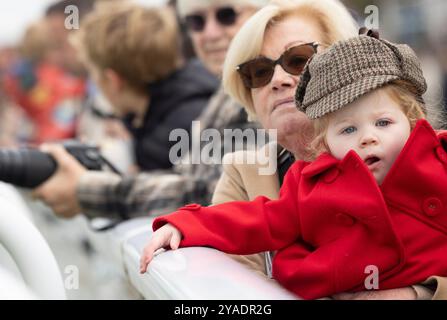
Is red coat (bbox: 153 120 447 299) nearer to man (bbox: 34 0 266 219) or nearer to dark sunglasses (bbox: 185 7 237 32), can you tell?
man (bbox: 34 0 266 219)

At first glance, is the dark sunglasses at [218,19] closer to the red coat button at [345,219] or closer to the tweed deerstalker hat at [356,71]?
the tweed deerstalker hat at [356,71]

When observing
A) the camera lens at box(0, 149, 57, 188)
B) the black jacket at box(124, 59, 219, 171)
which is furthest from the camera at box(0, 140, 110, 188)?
the black jacket at box(124, 59, 219, 171)

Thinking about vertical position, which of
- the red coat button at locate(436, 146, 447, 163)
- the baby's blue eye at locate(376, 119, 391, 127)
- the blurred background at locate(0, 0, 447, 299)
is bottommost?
the blurred background at locate(0, 0, 447, 299)

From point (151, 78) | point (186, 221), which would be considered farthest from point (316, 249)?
point (151, 78)

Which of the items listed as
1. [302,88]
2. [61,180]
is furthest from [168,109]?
[302,88]

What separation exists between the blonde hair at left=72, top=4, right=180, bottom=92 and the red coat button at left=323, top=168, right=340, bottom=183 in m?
1.99

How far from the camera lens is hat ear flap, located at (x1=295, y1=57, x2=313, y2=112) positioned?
153 centimetres

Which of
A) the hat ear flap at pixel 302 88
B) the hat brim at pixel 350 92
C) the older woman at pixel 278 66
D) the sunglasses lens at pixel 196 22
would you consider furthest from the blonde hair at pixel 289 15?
the sunglasses lens at pixel 196 22

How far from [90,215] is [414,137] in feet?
5.77

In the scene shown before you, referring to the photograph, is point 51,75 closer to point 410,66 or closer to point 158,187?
point 158,187

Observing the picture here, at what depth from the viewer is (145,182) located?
9.23ft

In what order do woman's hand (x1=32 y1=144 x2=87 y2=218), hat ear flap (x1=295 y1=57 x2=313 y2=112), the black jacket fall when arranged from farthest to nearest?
the black jacket < woman's hand (x1=32 y1=144 x2=87 y2=218) < hat ear flap (x1=295 y1=57 x2=313 y2=112)

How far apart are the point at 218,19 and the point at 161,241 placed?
4.94ft

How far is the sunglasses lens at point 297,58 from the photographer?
1691 millimetres
